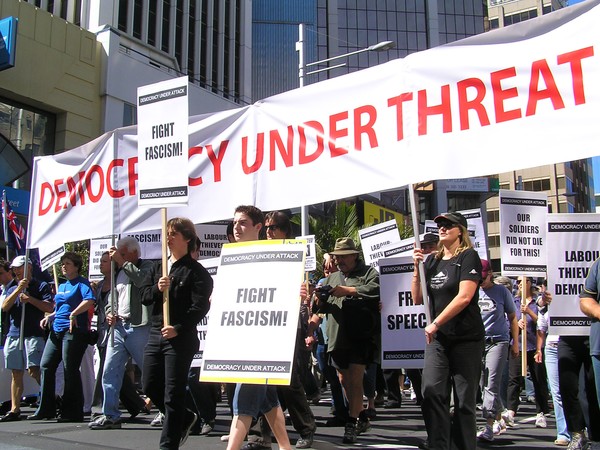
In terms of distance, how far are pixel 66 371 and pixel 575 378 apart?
214 inches

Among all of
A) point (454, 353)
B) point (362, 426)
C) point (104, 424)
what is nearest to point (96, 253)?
point (104, 424)

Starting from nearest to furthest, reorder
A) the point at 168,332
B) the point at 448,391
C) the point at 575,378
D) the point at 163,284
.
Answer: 1. the point at 448,391
2. the point at 168,332
3. the point at 163,284
4. the point at 575,378

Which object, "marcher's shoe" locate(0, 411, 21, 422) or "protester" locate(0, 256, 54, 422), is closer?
"marcher's shoe" locate(0, 411, 21, 422)

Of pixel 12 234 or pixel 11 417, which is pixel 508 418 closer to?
pixel 11 417

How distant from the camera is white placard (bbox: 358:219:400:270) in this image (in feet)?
35.2

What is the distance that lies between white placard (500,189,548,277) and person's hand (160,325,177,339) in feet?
14.5

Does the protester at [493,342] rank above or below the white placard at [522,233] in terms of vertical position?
below

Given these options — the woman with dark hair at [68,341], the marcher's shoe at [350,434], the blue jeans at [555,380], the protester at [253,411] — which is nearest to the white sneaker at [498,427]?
the blue jeans at [555,380]

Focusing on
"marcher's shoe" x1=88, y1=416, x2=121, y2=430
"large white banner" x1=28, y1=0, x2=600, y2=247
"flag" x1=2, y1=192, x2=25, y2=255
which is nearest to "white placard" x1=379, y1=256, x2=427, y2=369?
"large white banner" x1=28, y1=0, x2=600, y2=247

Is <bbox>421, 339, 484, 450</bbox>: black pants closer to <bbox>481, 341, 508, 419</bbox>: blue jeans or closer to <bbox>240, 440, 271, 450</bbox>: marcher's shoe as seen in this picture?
<bbox>240, 440, 271, 450</bbox>: marcher's shoe

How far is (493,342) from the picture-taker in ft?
22.1

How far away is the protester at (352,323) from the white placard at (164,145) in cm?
187

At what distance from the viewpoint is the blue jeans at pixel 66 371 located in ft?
25.0

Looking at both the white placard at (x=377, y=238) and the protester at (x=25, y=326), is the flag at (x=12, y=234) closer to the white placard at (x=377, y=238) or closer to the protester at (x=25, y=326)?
the protester at (x=25, y=326)
